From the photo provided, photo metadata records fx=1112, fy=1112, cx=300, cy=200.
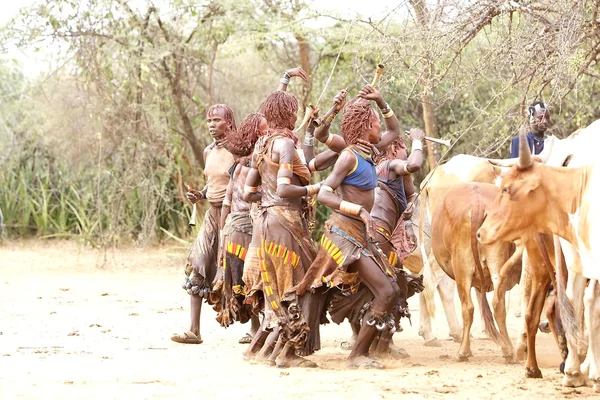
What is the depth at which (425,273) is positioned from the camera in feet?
33.7

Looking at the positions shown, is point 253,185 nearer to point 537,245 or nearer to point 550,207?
point 537,245

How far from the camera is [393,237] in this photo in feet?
28.3

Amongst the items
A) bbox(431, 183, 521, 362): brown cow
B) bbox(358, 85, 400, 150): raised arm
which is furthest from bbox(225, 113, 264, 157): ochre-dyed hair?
bbox(431, 183, 521, 362): brown cow

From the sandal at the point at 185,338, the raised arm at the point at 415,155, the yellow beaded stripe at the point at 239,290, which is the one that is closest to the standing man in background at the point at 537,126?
the raised arm at the point at 415,155

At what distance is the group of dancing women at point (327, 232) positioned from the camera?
7.83 m

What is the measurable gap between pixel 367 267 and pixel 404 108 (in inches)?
397

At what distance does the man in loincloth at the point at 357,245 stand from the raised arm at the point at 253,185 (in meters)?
0.66

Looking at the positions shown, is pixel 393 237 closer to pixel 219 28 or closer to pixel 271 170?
pixel 271 170

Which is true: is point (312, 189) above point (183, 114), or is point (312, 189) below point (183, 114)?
below

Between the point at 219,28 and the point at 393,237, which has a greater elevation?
the point at 219,28

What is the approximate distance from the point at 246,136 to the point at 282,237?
→ 1.14m

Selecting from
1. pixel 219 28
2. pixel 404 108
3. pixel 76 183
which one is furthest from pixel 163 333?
pixel 76 183

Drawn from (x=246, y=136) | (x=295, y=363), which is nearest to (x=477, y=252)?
(x=295, y=363)

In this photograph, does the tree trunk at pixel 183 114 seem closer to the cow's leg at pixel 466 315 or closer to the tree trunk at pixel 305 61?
the tree trunk at pixel 305 61
